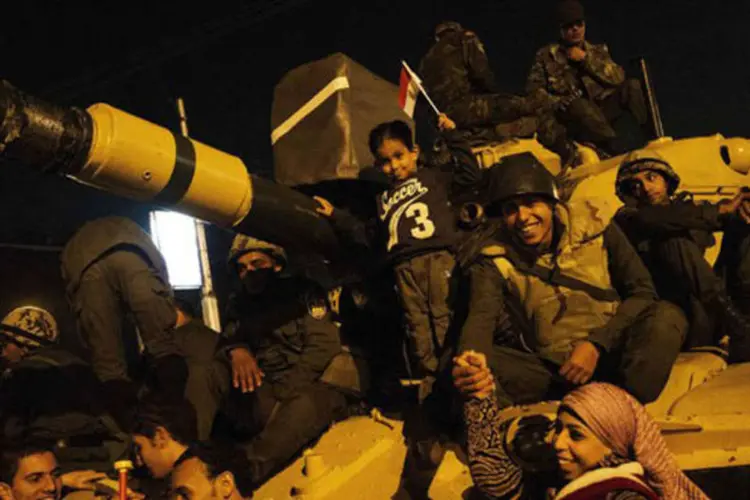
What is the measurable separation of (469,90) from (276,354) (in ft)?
7.91

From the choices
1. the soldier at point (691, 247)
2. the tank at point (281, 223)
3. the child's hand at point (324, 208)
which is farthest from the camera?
the child's hand at point (324, 208)

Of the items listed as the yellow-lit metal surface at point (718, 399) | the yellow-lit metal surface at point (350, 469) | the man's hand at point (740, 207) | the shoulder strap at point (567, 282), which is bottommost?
the yellow-lit metal surface at point (350, 469)

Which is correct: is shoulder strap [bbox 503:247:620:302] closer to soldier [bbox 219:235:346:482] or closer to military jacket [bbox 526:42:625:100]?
soldier [bbox 219:235:346:482]

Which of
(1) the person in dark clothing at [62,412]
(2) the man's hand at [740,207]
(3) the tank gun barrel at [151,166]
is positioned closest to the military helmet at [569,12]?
(2) the man's hand at [740,207]

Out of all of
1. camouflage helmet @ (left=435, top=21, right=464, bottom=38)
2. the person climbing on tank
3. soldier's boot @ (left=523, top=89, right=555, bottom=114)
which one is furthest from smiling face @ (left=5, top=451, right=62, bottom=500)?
camouflage helmet @ (left=435, top=21, right=464, bottom=38)

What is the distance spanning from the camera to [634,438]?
11.5 ft

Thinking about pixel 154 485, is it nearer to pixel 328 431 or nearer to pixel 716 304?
pixel 328 431

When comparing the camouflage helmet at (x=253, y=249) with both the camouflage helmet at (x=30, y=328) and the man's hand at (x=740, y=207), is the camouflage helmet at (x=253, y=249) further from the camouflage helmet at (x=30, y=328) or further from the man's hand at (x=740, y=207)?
the man's hand at (x=740, y=207)

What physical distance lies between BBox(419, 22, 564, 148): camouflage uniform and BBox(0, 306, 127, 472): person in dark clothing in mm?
2977

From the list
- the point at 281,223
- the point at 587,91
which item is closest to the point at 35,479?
the point at 281,223

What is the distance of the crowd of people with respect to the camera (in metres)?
4.60

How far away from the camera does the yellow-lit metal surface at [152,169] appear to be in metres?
4.97

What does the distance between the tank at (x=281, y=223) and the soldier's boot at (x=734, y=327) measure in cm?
14

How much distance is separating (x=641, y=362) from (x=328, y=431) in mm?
1829
